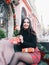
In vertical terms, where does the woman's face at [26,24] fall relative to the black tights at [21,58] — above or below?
above

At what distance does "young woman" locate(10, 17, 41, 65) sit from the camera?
6.45 ft

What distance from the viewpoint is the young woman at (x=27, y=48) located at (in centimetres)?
196

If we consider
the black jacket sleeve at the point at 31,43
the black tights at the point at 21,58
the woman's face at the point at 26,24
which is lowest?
the black tights at the point at 21,58

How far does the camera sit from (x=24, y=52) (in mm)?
1976

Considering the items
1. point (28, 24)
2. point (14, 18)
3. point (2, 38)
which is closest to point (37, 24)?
point (28, 24)

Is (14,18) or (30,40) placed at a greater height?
(14,18)

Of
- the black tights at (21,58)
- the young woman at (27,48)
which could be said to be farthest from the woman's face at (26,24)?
Answer: the black tights at (21,58)

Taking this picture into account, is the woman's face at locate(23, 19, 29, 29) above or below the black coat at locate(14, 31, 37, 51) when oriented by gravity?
A: above

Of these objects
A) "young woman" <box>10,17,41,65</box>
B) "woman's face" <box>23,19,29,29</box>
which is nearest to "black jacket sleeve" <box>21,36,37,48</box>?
"young woman" <box>10,17,41,65</box>

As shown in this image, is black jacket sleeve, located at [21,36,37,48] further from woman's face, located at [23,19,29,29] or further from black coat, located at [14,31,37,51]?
woman's face, located at [23,19,29,29]

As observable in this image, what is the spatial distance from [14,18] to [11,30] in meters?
0.11

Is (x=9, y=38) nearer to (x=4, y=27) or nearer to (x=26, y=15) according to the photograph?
(x=4, y=27)

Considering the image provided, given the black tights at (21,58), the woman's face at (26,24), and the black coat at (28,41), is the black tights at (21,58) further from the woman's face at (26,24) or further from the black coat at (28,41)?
the woman's face at (26,24)

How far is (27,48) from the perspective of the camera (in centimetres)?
197
